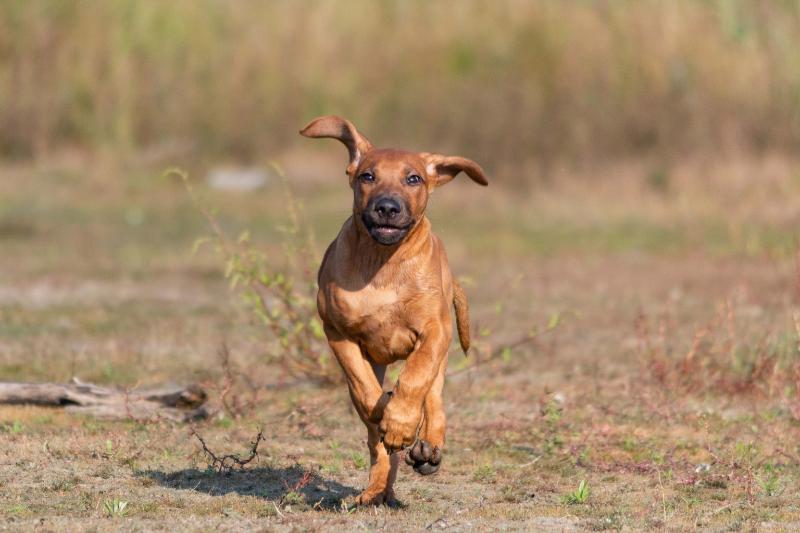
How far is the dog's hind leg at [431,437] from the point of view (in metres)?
6.04

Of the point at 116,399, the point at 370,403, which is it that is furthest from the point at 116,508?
the point at 116,399

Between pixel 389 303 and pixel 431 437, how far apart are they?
0.61 metres

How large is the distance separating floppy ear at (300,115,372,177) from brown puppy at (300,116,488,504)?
0.44 ft

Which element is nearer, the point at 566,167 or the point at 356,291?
the point at 356,291

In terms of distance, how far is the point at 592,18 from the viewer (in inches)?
917

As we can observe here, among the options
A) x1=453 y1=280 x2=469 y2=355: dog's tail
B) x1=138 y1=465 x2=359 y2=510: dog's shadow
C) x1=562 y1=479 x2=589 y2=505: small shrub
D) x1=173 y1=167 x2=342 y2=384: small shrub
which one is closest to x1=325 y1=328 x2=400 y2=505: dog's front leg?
x1=138 y1=465 x2=359 y2=510: dog's shadow

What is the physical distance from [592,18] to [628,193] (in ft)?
12.5

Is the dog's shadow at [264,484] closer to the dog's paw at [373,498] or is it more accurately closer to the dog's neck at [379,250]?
the dog's paw at [373,498]

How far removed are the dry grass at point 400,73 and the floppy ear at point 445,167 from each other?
605 inches

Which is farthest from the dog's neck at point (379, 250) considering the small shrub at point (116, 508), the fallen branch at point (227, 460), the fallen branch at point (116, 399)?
the fallen branch at point (116, 399)

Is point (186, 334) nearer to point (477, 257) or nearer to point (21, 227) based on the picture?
point (477, 257)

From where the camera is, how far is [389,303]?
6.22 metres

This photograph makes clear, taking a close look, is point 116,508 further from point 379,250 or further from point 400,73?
point 400,73

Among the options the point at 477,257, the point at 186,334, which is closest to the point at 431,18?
the point at 477,257
